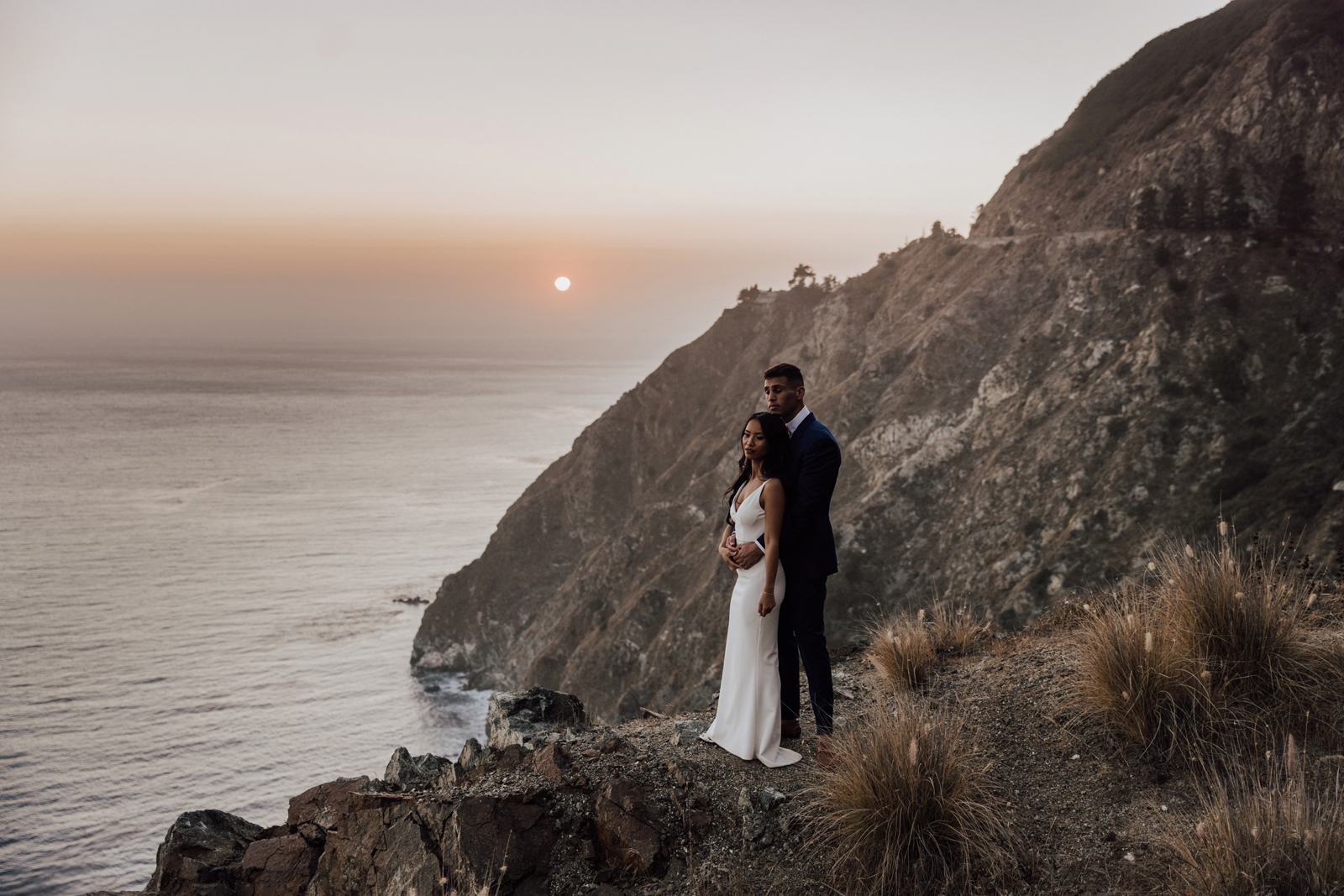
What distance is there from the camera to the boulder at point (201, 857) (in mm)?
→ 8039

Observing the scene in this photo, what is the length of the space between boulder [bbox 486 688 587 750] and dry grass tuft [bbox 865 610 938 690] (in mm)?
3694

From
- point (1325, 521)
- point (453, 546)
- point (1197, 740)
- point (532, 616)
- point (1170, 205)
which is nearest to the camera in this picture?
point (1197, 740)

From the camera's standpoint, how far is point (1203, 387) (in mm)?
35844

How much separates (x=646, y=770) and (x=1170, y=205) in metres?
48.3

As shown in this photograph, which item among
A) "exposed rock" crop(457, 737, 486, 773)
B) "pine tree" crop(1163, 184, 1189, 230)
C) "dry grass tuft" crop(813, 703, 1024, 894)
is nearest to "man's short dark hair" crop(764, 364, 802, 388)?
"dry grass tuft" crop(813, 703, 1024, 894)

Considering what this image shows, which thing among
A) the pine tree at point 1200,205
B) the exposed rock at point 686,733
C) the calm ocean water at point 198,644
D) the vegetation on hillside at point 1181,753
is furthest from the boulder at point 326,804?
the calm ocean water at point 198,644

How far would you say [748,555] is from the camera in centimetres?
677

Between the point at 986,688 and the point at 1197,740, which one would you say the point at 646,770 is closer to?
the point at 986,688

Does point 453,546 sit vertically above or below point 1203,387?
below

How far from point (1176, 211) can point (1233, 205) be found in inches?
101

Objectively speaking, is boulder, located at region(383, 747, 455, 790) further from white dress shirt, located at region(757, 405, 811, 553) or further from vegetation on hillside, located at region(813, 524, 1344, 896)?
vegetation on hillside, located at region(813, 524, 1344, 896)

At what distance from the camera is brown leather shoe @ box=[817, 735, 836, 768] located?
6.32m

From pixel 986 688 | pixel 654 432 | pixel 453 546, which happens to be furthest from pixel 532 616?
pixel 986 688

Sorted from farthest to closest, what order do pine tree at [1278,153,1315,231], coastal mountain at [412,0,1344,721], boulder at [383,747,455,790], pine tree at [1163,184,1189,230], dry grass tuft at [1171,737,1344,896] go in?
pine tree at [1163,184,1189,230] → pine tree at [1278,153,1315,231] → coastal mountain at [412,0,1344,721] → boulder at [383,747,455,790] → dry grass tuft at [1171,737,1344,896]
